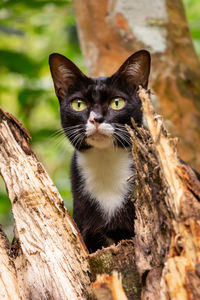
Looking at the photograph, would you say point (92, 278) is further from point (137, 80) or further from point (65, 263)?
point (137, 80)

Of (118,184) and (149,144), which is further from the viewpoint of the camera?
(118,184)

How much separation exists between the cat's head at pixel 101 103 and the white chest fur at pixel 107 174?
12 cm

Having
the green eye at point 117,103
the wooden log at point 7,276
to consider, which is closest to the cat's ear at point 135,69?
the green eye at point 117,103

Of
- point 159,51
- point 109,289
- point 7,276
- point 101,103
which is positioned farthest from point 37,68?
point 109,289

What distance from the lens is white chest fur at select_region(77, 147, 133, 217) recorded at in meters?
3.12

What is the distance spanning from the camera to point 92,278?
2.15 metres

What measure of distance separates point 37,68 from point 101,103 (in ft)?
5.77

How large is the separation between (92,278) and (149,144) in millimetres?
760

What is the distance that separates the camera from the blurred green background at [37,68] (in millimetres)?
4133

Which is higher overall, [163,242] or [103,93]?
[103,93]

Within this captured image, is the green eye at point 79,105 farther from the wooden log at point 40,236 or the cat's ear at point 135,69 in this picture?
the wooden log at point 40,236

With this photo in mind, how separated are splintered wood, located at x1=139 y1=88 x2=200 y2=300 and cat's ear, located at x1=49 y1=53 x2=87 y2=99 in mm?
1467

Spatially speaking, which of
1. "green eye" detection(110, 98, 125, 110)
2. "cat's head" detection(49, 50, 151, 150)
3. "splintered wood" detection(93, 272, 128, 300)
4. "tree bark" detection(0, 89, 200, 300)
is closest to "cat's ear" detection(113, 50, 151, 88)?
"cat's head" detection(49, 50, 151, 150)

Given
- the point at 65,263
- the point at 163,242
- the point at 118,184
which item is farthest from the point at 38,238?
the point at 118,184
